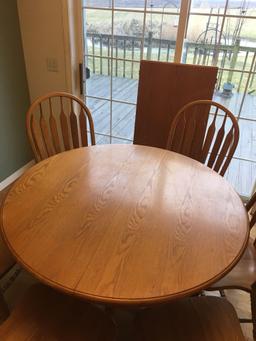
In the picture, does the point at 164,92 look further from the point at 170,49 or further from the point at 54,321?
the point at 54,321

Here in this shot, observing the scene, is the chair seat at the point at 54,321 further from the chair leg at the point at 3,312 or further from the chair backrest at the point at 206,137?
the chair backrest at the point at 206,137

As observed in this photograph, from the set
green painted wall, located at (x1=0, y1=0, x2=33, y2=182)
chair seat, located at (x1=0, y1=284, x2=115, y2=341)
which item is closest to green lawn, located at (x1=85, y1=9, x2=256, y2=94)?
green painted wall, located at (x1=0, y1=0, x2=33, y2=182)

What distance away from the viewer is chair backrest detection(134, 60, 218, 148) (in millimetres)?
1880

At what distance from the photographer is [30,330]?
0.93 metres

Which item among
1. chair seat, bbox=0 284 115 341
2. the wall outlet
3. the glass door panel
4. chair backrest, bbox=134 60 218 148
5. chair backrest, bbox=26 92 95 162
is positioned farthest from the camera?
the wall outlet

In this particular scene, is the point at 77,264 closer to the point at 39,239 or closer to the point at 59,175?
the point at 39,239

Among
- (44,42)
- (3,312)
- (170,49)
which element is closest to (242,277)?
(3,312)

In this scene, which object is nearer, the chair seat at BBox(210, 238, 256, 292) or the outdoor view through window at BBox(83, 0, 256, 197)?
the chair seat at BBox(210, 238, 256, 292)

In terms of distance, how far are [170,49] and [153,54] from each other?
15 centimetres

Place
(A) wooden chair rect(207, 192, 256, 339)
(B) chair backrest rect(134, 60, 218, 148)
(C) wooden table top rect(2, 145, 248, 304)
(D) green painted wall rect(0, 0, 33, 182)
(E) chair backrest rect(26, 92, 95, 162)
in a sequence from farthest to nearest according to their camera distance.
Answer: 1. (D) green painted wall rect(0, 0, 33, 182)
2. (B) chair backrest rect(134, 60, 218, 148)
3. (E) chair backrest rect(26, 92, 95, 162)
4. (A) wooden chair rect(207, 192, 256, 339)
5. (C) wooden table top rect(2, 145, 248, 304)

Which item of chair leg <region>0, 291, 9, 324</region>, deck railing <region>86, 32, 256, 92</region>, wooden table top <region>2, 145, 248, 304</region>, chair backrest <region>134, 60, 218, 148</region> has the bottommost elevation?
chair leg <region>0, 291, 9, 324</region>

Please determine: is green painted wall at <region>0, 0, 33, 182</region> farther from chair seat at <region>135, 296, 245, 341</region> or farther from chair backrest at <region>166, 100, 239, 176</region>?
chair seat at <region>135, 296, 245, 341</region>

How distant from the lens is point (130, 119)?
2.55 meters

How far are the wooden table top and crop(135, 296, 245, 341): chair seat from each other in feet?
0.93
